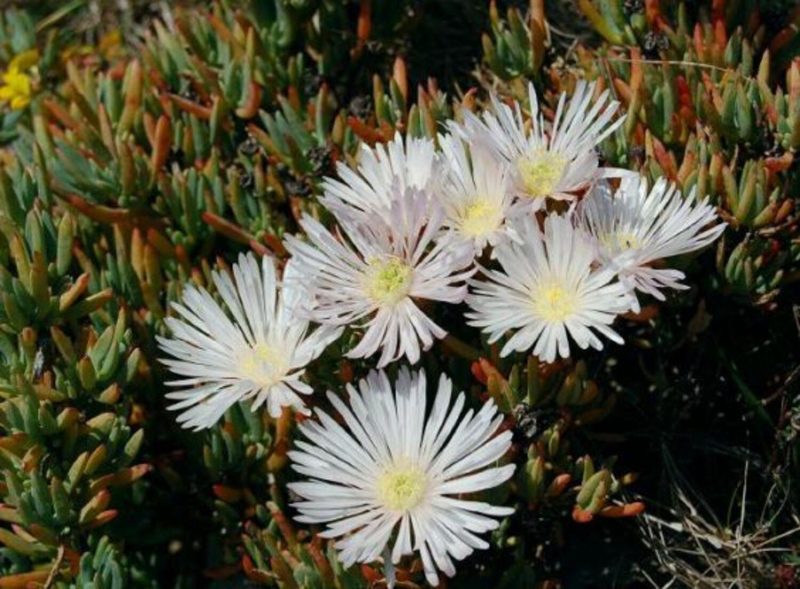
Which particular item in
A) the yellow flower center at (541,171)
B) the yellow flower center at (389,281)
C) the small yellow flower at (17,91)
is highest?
the small yellow flower at (17,91)

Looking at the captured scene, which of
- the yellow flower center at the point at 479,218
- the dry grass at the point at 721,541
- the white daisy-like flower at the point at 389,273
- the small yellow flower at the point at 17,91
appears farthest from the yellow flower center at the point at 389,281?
the small yellow flower at the point at 17,91

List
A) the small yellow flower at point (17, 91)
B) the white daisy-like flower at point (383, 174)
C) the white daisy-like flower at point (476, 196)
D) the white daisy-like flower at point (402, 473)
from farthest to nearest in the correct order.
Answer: the small yellow flower at point (17, 91) → the white daisy-like flower at point (383, 174) → the white daisy-like flower at point (476, 196) → the white daisy-like flower at point (402, 473)

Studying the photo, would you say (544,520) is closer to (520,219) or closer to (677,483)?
(677,483)

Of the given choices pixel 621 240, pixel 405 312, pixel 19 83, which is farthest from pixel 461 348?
pixel 19 83

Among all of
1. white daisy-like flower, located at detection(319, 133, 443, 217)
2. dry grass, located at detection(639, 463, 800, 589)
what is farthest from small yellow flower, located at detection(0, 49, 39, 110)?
dry grass, located at detection(639, 463, 800, 589)

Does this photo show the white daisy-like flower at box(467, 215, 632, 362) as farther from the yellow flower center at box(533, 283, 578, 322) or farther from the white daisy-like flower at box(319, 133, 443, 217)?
the white daisy-like flower at box(319, 133, 443, 217)

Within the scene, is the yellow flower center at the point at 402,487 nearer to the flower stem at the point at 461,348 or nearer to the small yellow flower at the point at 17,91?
the flower stem at the point at 461,348

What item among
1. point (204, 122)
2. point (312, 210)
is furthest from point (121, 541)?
point (204, 122)
